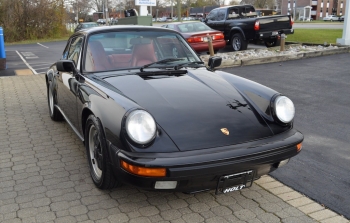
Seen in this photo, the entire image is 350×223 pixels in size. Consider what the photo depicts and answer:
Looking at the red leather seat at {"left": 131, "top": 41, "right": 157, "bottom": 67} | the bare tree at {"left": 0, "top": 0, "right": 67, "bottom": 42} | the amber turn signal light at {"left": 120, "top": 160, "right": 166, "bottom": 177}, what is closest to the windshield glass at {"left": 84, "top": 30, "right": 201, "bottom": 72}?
the red leather seat at {"left": 131, "top": 41, "right": 157, "bottom": 67}

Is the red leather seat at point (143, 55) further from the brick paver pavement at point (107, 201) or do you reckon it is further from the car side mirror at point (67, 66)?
the brick paver pavement at point (107, 201)

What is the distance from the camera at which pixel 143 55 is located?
4336 mm

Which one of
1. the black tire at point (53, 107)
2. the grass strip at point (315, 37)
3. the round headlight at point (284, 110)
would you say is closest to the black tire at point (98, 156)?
the round headlight at point (284, 110)

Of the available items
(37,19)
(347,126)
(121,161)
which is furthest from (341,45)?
(37,19)

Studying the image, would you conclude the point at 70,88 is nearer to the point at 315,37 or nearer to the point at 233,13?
the point at 233,13

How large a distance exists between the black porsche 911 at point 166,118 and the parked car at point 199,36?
867cm

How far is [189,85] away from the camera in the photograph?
3668 millimetres

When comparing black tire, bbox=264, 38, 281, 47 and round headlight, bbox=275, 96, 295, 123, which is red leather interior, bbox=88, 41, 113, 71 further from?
black tire, bbox=264, 38, 281, 47

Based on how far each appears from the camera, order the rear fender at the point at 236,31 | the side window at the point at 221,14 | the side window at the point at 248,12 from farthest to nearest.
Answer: the side window at the point at 221,14 < the side window at the point at 248,12 < the rear fender at the point at 236,31

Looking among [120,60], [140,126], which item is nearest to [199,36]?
[120,60]

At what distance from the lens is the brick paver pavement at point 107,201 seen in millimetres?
3105

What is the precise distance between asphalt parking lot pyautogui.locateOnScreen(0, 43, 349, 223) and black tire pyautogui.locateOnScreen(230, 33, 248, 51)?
37.5ft

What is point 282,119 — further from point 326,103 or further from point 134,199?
point 326,103

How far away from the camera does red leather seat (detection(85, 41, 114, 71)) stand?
4.16m
